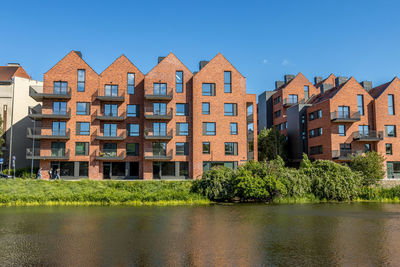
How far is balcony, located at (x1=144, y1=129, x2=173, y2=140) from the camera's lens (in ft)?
126

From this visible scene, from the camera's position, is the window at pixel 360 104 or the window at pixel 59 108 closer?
the window at pixel 59 108

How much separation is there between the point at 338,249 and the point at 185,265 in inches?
217

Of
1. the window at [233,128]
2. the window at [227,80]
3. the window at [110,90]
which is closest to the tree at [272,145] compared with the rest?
the window at [233,128]

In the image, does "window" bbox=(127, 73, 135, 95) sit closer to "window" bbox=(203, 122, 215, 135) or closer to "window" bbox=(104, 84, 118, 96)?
"window" bbox=(104, 84, 118, 96)

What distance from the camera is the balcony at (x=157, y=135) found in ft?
126

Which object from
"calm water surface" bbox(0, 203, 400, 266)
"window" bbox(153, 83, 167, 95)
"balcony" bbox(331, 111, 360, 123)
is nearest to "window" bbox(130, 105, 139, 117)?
"window" bbox(153, 83, 167, 95)

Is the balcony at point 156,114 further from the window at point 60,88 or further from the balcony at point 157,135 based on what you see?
the window at point 60,88

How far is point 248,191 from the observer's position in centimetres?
2716

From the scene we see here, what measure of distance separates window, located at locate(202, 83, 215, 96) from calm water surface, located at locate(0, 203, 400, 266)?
20465 millimetres

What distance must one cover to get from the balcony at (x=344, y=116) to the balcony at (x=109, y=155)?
23.6 meters

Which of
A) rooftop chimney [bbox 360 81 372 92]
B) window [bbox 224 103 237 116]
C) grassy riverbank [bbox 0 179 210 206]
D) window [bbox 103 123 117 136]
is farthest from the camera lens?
rooftop chimney [bbox 360 81 372 92]

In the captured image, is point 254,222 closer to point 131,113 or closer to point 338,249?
point 338,249

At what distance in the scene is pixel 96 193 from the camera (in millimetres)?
27359

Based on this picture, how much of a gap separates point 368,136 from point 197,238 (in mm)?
32415
